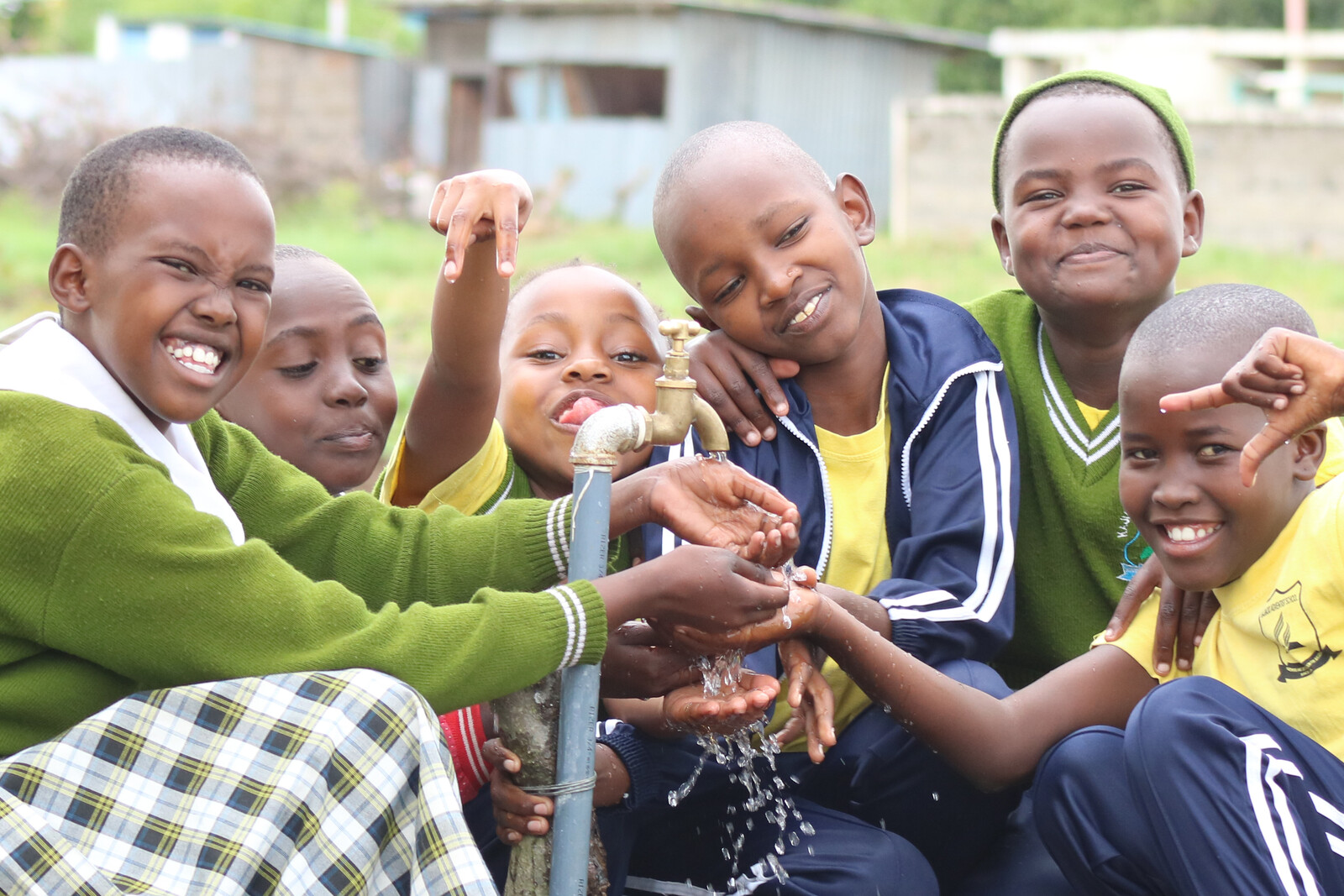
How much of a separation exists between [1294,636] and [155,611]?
5.60 ft

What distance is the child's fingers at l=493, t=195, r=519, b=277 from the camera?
7.76 ft

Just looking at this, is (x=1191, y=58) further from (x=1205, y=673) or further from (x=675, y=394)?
(x=675, y=394)

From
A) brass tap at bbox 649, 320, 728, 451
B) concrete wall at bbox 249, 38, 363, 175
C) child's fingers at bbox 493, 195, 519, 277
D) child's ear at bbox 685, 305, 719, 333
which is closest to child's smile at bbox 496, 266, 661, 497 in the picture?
child's ear at bbox 685, 305, 719, 333

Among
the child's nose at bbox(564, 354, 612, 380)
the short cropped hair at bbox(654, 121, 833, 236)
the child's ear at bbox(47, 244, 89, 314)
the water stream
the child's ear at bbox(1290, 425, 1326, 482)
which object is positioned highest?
the short cropped hair at bbox(654, 121, 833, 236)

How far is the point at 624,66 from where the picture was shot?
58.7 ft

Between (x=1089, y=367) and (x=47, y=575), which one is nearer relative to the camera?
(x=47, y=575)

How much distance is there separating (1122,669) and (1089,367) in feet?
2.34

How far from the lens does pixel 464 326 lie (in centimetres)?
263

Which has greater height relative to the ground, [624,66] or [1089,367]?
[624,66]

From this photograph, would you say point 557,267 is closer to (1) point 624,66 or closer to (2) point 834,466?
(2) point 834,466

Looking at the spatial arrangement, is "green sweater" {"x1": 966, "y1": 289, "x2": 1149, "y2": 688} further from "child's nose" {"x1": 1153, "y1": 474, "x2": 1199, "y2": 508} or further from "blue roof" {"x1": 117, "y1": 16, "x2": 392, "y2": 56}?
"blue roof" {"x1": 117, "y1": 16, "x2": 392, "y2": 56}

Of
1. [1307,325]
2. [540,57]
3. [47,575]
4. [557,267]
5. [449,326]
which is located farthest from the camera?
[540,57]

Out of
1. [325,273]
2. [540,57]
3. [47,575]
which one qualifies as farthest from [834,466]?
[540,57]

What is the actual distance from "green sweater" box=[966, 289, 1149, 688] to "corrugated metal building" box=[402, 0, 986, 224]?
13719 mm
